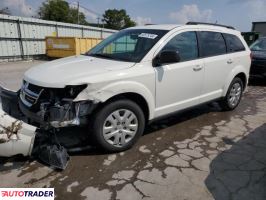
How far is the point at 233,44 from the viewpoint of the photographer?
5.57 m

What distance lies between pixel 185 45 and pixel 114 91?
5.43 feet

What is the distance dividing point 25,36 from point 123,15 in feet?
203

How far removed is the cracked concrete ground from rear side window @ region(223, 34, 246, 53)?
1697 millimetres

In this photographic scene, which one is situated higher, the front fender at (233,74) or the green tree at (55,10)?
the green tree at (55,10)

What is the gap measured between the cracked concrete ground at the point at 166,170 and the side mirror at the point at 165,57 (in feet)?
3.94

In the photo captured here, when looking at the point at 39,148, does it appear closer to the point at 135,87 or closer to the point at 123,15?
the point at 135,87

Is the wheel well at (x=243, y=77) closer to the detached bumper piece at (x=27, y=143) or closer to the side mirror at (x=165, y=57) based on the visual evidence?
the side mirror at (x=165, y=57)

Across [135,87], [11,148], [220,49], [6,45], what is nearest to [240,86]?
[220,49]

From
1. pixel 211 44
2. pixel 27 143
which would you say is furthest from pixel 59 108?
pixel 211 44

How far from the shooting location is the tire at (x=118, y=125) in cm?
350

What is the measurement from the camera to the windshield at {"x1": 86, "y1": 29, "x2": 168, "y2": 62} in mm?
4086

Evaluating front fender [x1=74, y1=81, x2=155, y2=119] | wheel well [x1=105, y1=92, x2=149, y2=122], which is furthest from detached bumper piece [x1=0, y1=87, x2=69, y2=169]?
wheel well [x1=105, y1=92, x2=149, y2=122]

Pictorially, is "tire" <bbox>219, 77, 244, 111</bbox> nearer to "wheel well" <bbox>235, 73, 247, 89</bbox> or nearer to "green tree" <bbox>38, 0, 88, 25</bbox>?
"wheel well" <bbox>235, 73, 247, 89</bbox>

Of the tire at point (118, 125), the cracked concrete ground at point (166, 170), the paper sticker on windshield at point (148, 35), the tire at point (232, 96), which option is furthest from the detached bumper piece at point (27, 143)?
the tire at point (232, 96)
